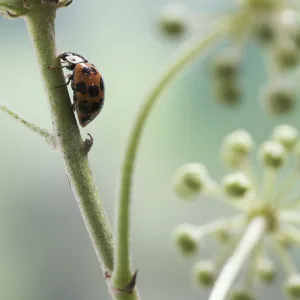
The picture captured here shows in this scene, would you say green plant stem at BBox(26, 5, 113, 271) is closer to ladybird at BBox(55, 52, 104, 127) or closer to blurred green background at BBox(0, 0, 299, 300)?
ladybird at BBox(55, 52, 104, 127)

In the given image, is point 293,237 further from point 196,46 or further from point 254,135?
point 254,135

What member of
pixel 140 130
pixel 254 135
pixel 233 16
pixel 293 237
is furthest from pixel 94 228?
pixel 254 135

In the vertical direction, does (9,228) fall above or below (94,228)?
below

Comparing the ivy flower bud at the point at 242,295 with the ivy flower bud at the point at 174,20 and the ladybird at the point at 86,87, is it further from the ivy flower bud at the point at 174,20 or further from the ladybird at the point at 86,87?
the ivy flower bud at the point at 174,20

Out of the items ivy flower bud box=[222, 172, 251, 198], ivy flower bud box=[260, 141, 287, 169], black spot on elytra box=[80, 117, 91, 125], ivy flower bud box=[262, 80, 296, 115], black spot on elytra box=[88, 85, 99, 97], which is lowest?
ivy flower bud box=[222, 172, 251, 198]

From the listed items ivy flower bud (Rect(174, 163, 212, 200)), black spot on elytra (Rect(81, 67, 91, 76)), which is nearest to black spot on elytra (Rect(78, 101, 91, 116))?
black spot on elytra (Rect(81, 67, 91, 76))

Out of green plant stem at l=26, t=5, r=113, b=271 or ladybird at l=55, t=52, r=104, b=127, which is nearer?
green plant stem at l=26, t=5, r=113, b=271
